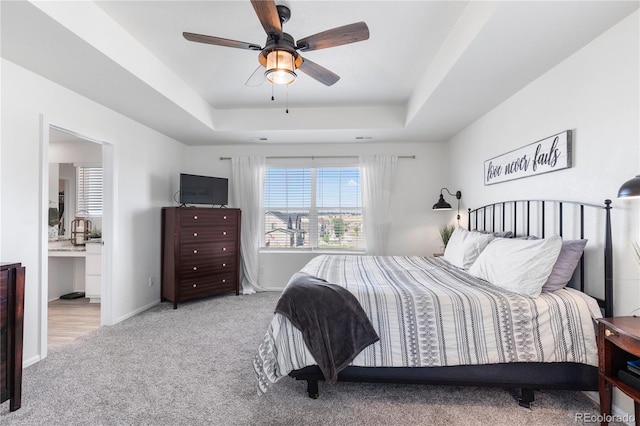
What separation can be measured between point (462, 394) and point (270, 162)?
3.92 metres

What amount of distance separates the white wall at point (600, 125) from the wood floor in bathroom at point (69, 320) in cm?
445

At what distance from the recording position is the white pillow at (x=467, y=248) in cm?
274

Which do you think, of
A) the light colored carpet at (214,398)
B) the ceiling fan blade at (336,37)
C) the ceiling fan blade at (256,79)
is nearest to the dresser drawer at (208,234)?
the light colored carpet at (214,398)

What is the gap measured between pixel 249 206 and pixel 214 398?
3.09 meters

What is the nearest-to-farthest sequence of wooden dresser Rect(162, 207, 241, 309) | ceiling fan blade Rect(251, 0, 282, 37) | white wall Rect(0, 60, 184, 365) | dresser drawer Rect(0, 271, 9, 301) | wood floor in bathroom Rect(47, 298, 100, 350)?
ceiling fan blade Rect(251, 0, 282, 37), dresser drawer Rect(0, 271, 9, 301), white wall Rect(0, 60, 184, 365), wood floor in bathroom Rect(47, 298, 100, 350), wooden dresser Rect(162, 207, 241, 309)

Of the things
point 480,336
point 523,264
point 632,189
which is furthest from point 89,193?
point 632,189

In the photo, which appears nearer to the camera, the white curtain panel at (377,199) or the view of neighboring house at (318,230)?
the white curtain panel at (377,199)

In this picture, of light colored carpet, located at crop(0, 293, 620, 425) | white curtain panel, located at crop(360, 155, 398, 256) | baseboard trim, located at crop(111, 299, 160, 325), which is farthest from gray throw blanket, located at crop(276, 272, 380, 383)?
white curtain panel, located at crop(360, 155, 398, 256)

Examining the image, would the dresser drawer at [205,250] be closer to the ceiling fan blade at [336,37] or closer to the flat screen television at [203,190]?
the flat screen television at [203,190]

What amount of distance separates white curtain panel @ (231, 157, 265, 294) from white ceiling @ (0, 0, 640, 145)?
40.8 inches

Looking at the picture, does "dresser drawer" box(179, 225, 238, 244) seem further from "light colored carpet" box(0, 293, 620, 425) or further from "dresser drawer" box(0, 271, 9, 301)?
"dresser drawer" box(0, 271, 9, 301)

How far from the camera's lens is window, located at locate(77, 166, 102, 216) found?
4.68 meters

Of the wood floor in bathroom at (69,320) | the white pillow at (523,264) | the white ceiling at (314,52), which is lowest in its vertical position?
the wood floor in bathroom at (69,320)

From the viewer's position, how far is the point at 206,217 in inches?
162
